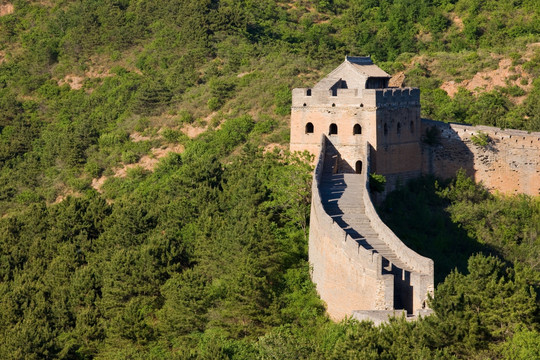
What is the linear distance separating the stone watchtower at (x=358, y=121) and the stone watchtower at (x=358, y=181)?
0.04m

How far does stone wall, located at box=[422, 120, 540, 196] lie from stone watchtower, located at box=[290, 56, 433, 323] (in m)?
1.70

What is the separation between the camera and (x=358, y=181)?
34188 millimetres

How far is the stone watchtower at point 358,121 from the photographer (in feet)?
119

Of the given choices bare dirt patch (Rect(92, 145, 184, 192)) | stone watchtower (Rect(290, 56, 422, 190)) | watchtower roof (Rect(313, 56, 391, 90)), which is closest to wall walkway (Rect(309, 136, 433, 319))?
stone watchtower (Rect(290, 56, 422, 190))

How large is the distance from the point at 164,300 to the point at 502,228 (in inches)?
544

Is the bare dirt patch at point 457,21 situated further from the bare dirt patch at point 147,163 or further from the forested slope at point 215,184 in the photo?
the bare dirt patch at point 147,163

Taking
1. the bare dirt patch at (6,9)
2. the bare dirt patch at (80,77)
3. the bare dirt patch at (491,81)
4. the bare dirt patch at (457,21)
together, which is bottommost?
the bare dirt patch at (491,81)

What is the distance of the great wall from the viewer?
84.1 feet

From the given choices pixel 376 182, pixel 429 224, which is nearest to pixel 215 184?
pixel 376 182

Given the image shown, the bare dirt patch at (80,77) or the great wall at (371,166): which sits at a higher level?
the bare dirt patch at (80,77)

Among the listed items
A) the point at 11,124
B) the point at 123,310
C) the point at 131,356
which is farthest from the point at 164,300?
the point at 11,124

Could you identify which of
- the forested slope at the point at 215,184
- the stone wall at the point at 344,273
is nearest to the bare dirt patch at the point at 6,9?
the forested slope at the point at 215,184

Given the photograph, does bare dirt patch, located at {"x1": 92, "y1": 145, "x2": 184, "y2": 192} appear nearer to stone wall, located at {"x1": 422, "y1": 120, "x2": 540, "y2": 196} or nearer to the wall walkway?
stone wall, located at {"x1": 422, "y1": 120, "x2": 540, "y2": 196}

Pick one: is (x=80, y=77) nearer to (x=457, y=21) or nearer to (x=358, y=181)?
(x=457, y=21)
